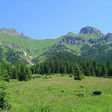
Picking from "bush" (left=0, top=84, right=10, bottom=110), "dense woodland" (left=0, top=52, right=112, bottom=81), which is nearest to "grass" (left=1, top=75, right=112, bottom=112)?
"bush" (left=0, top=84, right=10, bottom=110)

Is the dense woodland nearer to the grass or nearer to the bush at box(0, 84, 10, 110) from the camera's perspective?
the grass

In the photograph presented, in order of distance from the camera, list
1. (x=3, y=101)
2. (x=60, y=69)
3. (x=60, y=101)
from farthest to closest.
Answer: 1. (x=60, y=69)
2. (x=60, y=101)
3. (x=3, y=101)

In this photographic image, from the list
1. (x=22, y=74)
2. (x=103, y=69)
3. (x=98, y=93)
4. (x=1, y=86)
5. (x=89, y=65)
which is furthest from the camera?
(x=89, y=65)

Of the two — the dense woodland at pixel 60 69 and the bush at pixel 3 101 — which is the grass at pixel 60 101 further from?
the dense woodland at pixel 60 69

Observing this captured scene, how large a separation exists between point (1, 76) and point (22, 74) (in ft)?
188

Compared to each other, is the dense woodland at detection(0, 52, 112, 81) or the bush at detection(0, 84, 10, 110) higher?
the dense woodland at detection(0, 52, 112, 81)

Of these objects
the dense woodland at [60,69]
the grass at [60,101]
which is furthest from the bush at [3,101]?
the dense woodland at [60,69]

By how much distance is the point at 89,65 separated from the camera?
132 m

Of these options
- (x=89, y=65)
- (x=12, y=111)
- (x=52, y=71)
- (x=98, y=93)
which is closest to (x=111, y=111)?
(x=12, y=111)

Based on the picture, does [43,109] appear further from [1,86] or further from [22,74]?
[22,74]

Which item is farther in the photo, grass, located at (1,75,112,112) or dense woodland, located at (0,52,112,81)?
dense woodland, located at (0,52,112,81)

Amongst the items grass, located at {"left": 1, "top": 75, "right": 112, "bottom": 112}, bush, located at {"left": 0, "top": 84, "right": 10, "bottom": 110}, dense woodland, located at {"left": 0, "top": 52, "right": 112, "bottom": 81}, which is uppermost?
dense woodland, located at {"left": 0, "top": 52, "right": 112, "bottom": 81}

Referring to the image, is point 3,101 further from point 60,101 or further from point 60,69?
point 60,69

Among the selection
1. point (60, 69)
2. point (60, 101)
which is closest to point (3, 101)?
point (60, 101)
